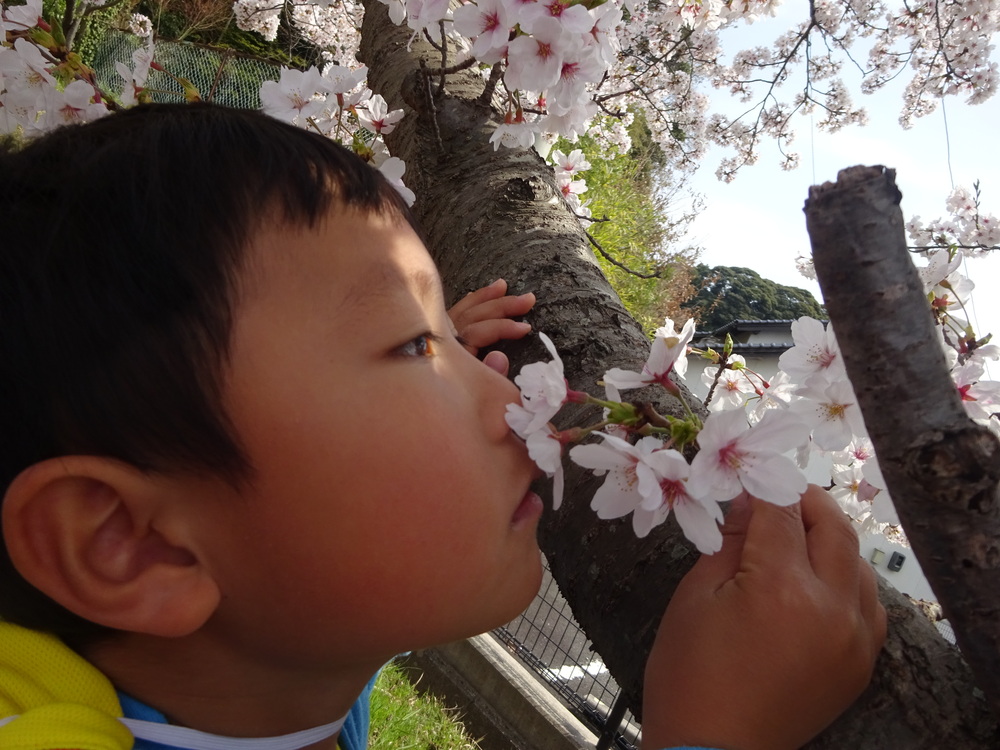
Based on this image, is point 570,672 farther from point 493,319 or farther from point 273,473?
point 273,473

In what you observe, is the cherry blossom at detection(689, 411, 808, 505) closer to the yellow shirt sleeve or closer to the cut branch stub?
the cut branch stub

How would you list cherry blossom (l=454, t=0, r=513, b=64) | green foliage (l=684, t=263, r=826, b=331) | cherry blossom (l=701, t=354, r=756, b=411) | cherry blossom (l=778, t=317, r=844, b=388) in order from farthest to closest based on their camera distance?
green foliage (l=684, t=263, r=826, b=331)
cherry blossom (l=701, t=354, r=756, b=411)
cherry blossom (l=454, t=0, r=513, b=64)
cherry blossom (l=778, t=317, r=844, b=388)

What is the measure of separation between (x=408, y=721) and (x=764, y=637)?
336 centimetres

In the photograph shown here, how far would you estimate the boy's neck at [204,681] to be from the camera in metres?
0.94

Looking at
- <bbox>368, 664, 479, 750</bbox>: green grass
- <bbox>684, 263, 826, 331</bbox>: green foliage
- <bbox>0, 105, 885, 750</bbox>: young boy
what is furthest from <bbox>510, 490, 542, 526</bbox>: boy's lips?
<bbox>684, 263, 826, 331</bbox>: green foliage

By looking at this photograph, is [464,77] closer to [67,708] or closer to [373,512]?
[373,512]

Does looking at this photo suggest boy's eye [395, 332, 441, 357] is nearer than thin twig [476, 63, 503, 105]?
Yes

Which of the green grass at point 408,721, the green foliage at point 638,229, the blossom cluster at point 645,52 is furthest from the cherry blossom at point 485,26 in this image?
the green foliage at point 638,229

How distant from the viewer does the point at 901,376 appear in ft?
1.78

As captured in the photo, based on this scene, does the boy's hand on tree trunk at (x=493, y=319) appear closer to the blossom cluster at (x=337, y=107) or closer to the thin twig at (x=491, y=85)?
the blossom cluster at (x=337, y=107)

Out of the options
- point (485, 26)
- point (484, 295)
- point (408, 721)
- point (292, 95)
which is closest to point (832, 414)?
point (484, 295)

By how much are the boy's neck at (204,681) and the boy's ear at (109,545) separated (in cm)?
15

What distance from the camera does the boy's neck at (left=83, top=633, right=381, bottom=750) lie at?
0.94 meters

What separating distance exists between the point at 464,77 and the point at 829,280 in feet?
5.17
